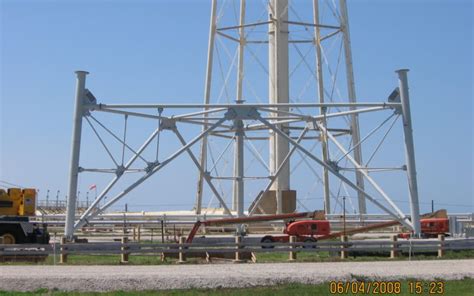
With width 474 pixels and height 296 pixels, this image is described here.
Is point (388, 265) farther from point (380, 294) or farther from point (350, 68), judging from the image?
point (350, 68)

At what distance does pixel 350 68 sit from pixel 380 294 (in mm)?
23881

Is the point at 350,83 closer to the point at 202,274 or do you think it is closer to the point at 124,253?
the point at 124,253

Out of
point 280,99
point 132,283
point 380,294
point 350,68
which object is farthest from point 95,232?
point 380,294

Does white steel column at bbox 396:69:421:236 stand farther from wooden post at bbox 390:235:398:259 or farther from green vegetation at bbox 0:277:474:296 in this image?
green vegetation at bbox 0:277:474:296

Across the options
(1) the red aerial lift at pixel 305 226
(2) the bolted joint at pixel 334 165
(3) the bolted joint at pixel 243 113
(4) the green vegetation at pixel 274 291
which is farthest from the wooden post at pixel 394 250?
(4) the green vegetation at pixel 274 291

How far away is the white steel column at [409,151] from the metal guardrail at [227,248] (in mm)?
1141

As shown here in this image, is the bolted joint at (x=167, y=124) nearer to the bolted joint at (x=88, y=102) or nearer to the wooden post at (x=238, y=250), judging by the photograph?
the bolted joint at (x=88, y=102)

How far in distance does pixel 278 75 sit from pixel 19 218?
15549 mm

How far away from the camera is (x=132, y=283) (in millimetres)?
22828

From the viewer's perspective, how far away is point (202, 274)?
24531mm

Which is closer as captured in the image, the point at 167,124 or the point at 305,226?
the point at 167,124

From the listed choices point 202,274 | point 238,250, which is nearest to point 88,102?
point 238,250

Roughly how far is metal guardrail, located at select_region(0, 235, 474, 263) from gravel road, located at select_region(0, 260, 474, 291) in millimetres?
1418

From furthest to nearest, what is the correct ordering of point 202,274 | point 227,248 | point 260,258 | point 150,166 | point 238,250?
point 150,166
point 260,258
point 227,248
point 238,250
point 202,274
